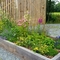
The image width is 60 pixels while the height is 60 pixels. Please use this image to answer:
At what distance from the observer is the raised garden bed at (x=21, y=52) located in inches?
155

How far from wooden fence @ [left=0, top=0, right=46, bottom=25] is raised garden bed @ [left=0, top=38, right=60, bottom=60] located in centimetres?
476

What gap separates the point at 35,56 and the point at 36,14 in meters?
6.71

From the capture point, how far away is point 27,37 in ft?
16.1

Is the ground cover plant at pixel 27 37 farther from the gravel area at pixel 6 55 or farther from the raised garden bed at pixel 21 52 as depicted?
the gravel area at pixel 6 55

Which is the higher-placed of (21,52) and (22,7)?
(22,7)

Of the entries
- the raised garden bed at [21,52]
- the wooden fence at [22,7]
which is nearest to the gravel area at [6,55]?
the raised garden bed at [21,52]

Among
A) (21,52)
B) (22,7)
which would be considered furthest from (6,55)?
(22,7)

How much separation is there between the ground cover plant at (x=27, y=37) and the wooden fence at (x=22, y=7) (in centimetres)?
378

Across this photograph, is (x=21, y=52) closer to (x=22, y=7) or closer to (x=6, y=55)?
(x=6, y=55)

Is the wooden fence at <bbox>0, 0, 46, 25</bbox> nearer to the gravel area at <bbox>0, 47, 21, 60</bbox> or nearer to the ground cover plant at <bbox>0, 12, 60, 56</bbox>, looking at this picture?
the ground cover plant at <bbox>0, 12, 60, 56</bbox>

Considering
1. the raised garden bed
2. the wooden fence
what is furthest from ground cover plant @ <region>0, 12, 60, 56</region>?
the wooden fence

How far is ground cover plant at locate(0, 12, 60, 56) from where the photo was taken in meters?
4.35

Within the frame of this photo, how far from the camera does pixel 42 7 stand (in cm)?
1061

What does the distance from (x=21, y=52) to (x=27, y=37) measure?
0.64 metres
